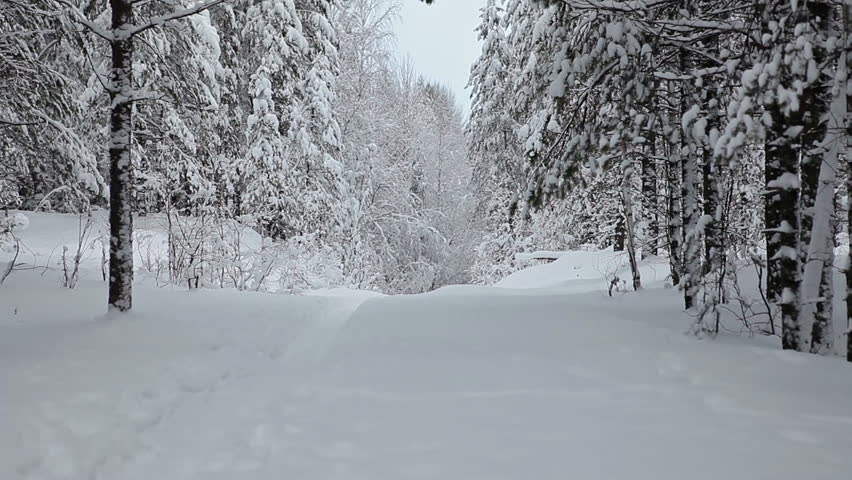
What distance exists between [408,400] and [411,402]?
0.05 metres

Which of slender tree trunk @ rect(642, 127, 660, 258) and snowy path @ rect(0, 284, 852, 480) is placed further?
slender tree trunk @ rect(642, 127, 660, 258)

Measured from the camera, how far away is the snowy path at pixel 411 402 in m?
2.90

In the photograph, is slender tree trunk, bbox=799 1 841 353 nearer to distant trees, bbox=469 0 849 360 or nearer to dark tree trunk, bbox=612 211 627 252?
distant trees, bbox=469 0 849 360

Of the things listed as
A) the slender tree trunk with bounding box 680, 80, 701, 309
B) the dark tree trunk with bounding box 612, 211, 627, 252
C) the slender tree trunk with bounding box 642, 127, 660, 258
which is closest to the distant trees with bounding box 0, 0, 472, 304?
the slender tree trunk with bounding box 680, 80, 701, 309

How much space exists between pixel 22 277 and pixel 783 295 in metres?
9.33

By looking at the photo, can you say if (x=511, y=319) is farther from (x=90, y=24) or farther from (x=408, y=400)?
(x=90, y=24)

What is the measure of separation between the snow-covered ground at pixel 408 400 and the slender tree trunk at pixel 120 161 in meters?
0.44

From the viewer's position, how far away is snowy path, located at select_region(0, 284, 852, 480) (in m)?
2.90

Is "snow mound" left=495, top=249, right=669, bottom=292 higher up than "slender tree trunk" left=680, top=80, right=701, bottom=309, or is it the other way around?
"slender tree trunk" left=680, top=80, right=701, bottom=309

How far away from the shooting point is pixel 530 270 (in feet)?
50.2

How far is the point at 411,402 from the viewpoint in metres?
3.86

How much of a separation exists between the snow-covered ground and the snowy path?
2cm

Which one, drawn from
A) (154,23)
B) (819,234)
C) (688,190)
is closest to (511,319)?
(688,190)

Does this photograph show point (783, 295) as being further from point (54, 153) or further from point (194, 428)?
point (54, 153)
